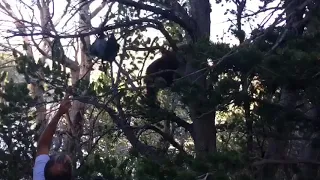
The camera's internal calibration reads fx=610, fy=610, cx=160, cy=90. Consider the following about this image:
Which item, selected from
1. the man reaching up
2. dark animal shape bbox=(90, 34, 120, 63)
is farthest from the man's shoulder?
dark animal shape bbox=(90, 34, 120, 63)

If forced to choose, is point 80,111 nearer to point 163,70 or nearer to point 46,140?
point 163,70

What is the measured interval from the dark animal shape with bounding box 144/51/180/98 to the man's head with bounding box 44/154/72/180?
2383 mm

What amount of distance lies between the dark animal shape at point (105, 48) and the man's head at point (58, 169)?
181 centimetres

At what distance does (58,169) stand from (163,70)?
2.90 m

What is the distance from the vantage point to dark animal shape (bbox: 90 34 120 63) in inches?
224

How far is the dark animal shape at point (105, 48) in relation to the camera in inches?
224

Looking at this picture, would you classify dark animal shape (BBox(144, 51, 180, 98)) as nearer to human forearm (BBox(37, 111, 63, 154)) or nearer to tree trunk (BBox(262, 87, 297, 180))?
tree trunk (BBox(262, 87, 297, 180))

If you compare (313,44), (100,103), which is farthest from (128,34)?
(313,44)

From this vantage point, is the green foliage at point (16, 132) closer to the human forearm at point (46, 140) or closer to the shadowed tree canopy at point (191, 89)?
the shadowed tree canopy at point (191, 89)

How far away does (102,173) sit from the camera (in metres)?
5.60

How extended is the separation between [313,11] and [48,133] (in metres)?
2.33

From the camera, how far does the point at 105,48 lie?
569 centimetres

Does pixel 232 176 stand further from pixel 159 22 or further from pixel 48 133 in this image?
pixel 159 22

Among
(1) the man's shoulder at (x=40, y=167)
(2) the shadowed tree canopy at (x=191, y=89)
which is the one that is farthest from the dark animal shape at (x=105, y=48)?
A: (1) the man's shoulder at (x=40, y=167)
